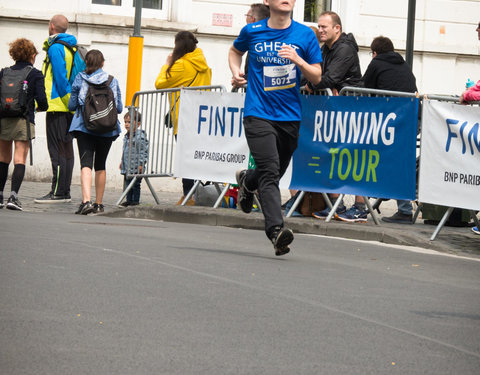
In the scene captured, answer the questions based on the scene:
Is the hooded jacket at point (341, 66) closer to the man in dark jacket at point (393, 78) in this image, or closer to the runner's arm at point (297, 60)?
the man in dark jacket at point (393, 78)

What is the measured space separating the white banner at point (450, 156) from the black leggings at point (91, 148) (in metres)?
3.83

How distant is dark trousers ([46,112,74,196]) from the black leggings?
3.08ft

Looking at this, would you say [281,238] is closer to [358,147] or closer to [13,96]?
[358,147]

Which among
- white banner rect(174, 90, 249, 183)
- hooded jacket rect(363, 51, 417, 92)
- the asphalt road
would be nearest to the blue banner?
white banner rect(174, 90, 249, 183)

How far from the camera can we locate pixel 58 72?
507 inches

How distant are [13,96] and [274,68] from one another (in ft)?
16.8

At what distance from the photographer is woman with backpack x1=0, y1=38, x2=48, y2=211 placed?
12023 millimetres

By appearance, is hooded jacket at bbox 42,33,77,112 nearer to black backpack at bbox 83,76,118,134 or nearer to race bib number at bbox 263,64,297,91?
black backpack at bbox 83,76,118,134

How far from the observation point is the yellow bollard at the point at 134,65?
13164 mm

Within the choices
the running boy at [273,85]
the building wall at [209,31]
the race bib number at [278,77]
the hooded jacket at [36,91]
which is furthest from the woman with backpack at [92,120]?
the building wall at [209,31]

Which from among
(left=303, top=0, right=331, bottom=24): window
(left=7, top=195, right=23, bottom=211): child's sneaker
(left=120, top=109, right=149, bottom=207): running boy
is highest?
(left=303, top=0, right=331, bottom=24): window

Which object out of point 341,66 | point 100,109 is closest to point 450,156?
point 341,66

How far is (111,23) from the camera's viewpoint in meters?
17.2

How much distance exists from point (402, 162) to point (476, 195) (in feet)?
3.00
